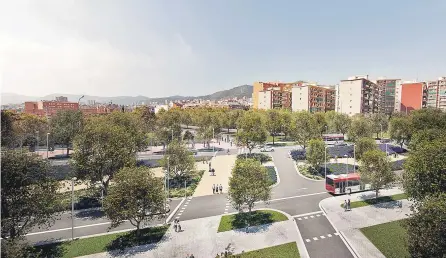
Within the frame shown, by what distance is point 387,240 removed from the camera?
20219 millimetres

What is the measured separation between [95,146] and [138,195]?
1030cm

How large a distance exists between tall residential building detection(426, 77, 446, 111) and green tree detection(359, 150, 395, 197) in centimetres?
10367

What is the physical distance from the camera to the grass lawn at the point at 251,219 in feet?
75.8

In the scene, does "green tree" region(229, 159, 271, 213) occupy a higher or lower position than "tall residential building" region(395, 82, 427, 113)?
lower

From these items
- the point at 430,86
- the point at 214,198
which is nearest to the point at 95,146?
the point at 214,198

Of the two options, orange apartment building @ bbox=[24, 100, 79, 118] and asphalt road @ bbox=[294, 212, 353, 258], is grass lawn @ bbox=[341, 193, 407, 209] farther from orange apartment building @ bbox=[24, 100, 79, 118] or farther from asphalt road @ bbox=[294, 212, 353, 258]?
orange apartment building @ bbox=[24, 100, 79, 118]

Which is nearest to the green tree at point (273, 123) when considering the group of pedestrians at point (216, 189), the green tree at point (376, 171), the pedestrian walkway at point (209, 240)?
the group of pedestrians at point (216, 189)

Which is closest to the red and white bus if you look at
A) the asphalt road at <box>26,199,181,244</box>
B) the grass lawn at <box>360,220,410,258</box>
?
the grass lawn at <box>360,220,410,258</box>

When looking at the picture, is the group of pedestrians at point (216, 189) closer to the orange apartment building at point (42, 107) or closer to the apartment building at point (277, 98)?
the apartment building at point (277, 98)

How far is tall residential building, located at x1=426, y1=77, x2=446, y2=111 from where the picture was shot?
107188mm

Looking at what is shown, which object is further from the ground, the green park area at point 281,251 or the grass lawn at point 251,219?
the grass lawn at point 251,219

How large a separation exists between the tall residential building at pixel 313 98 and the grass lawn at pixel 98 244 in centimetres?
10209

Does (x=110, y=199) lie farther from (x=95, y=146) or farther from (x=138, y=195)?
(x=95, y=146)

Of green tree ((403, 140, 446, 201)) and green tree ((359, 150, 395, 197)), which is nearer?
green tree ((403, 140, 446, 201))
